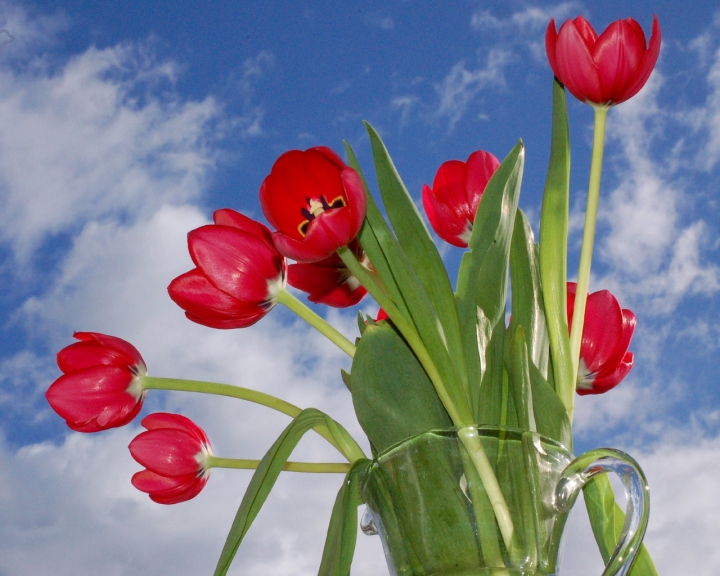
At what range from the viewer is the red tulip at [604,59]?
505 mm

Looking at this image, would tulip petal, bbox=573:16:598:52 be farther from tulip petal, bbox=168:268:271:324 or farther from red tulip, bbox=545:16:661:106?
tulip petal, bbox=168:268:271:324

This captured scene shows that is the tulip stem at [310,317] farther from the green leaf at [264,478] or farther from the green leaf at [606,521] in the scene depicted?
the green leaf at [606,521]

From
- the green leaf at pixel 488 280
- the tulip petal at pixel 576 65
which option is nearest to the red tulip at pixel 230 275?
the green leaf at pixel 488 280

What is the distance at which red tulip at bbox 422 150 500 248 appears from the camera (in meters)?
0.56

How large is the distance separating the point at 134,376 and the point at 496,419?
22cm

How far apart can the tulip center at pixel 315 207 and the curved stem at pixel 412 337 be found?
25mm

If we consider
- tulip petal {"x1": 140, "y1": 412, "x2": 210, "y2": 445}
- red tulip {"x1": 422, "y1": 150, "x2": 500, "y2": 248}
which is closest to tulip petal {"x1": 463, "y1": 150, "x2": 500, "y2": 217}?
red tulip {"x1": 422, "y1": 150, "x2": 500, "y2": 248}

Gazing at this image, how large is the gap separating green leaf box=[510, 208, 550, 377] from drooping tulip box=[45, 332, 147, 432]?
23 cm

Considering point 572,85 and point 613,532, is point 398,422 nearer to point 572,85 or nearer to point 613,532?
point 613,532

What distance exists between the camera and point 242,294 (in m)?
0.47

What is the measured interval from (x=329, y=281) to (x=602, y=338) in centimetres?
18

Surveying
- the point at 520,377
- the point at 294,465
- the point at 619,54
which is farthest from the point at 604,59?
the point at 294,465

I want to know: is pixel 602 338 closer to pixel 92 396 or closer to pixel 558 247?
pixel 558 247

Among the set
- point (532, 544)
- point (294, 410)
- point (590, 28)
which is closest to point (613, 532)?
point (532, 544)
